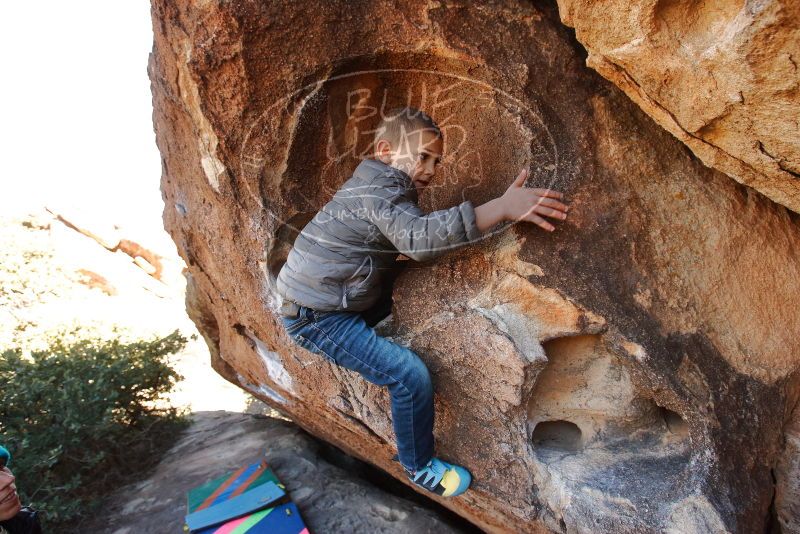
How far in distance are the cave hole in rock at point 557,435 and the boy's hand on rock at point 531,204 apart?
97 cm

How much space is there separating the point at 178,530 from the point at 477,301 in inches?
86.1

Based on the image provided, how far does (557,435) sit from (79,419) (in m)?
3.01

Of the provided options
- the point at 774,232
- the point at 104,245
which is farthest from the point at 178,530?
the point at 104,245

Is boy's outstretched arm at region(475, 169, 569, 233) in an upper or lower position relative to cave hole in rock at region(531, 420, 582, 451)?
upper

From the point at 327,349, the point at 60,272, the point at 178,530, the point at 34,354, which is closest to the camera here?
the point at 327,349

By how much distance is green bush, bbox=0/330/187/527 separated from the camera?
3.05 metres

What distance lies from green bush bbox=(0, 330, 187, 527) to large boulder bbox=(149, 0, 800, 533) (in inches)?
87.4

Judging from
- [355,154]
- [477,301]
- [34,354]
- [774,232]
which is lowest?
[774,232]

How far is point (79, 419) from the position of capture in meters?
3.35

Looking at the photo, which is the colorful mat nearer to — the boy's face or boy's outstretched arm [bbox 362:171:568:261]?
boy's outstretched arm [bbox 362:171:568:261]

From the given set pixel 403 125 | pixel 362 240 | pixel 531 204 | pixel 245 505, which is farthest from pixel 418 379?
pixel 245 505

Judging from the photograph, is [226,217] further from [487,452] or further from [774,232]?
[774,232]

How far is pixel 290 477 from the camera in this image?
3111 millimetres

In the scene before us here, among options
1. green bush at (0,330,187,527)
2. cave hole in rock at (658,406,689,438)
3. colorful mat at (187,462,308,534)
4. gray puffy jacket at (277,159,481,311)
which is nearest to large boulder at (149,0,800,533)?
cave hole in rock at (658,406,689,438)
